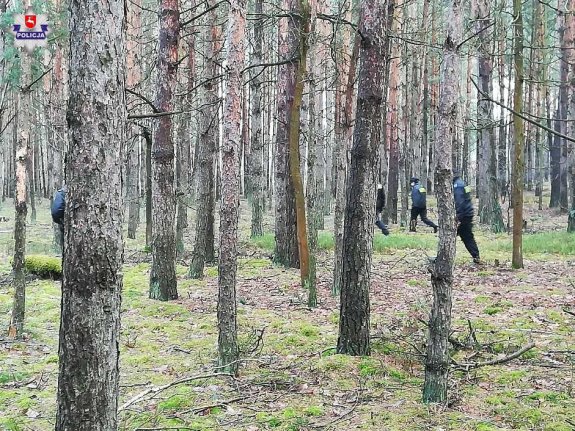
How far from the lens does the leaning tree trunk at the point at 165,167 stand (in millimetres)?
8867

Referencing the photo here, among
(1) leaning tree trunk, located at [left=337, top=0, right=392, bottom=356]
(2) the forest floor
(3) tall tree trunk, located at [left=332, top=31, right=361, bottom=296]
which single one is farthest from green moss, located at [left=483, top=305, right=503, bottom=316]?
(1) leaning tree trunk, located at [left=337, top=0, right=392, bottom=356]

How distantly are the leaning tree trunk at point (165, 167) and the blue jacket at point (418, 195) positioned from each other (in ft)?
33.9

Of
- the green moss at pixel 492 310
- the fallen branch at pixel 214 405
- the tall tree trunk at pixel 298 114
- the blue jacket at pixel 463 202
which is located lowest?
the fallen branch at pixel 214 405

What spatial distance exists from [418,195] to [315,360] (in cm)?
1276

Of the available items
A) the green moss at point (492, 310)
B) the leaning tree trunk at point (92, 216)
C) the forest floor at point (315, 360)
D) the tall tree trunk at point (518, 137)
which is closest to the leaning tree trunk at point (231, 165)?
the forest floor at point (315, 360)

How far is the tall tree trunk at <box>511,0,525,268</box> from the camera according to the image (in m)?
10.4

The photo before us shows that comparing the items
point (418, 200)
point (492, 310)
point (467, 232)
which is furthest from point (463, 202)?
point (418, 200)

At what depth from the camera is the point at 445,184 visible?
14.1 feet

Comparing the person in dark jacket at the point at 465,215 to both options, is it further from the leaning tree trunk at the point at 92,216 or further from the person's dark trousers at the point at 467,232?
the leaning tree trunk at the point at 92,216

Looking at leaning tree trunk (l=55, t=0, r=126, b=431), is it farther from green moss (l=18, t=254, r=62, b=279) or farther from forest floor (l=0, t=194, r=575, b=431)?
green moss (l=18, t=254, r=62, b=279)

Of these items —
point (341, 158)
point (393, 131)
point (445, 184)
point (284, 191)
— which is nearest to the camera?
point (445, 184)

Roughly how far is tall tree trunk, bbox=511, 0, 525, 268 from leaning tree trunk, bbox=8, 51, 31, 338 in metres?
8.16

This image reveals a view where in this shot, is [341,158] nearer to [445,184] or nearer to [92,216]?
[445,184]

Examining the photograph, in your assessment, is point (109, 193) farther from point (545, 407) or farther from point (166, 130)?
point (166, 130)
